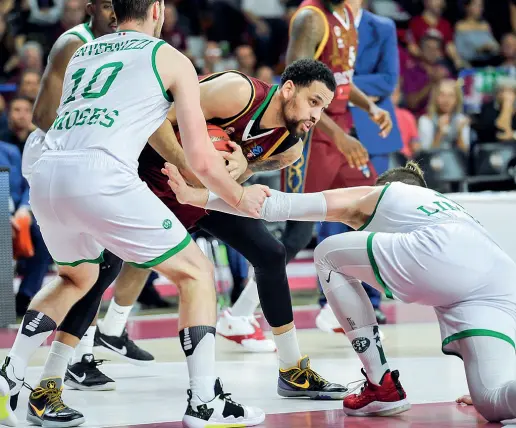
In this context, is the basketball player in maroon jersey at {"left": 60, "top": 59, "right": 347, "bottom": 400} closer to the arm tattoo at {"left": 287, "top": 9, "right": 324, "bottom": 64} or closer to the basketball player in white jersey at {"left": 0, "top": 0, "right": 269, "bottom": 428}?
→ the basketball player in white jersey at {"left": 0, "top": 0, "right": 269, "bottom": 428}

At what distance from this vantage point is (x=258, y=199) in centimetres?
411

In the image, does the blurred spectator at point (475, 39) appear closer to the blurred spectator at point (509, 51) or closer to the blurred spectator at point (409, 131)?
the blurred spectator at point (509, 51)

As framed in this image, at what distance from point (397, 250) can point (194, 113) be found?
0.97 meters

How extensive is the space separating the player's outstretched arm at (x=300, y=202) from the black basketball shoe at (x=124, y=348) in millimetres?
1365

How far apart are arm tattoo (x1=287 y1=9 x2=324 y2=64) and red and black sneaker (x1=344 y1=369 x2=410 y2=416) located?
264cm

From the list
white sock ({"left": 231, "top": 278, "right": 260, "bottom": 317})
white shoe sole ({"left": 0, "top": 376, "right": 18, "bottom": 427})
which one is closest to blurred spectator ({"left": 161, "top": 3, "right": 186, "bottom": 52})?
white sock ({"left": 231, "top": 278, "right": 260, "bottom": 317})

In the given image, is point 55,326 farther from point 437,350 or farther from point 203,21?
point 203,21

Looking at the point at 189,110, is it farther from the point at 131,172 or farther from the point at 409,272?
the point at 409,272

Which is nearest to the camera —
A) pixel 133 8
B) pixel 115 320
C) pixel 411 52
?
pixel 133 8

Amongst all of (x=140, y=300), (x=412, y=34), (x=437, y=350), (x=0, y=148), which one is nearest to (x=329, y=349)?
(x=437, y=350)

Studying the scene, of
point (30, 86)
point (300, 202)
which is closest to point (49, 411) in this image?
point (300, 202)

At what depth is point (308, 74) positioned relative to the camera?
4555 mm

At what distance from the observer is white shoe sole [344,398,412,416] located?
4.10m

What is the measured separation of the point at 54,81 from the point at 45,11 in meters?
6.66
